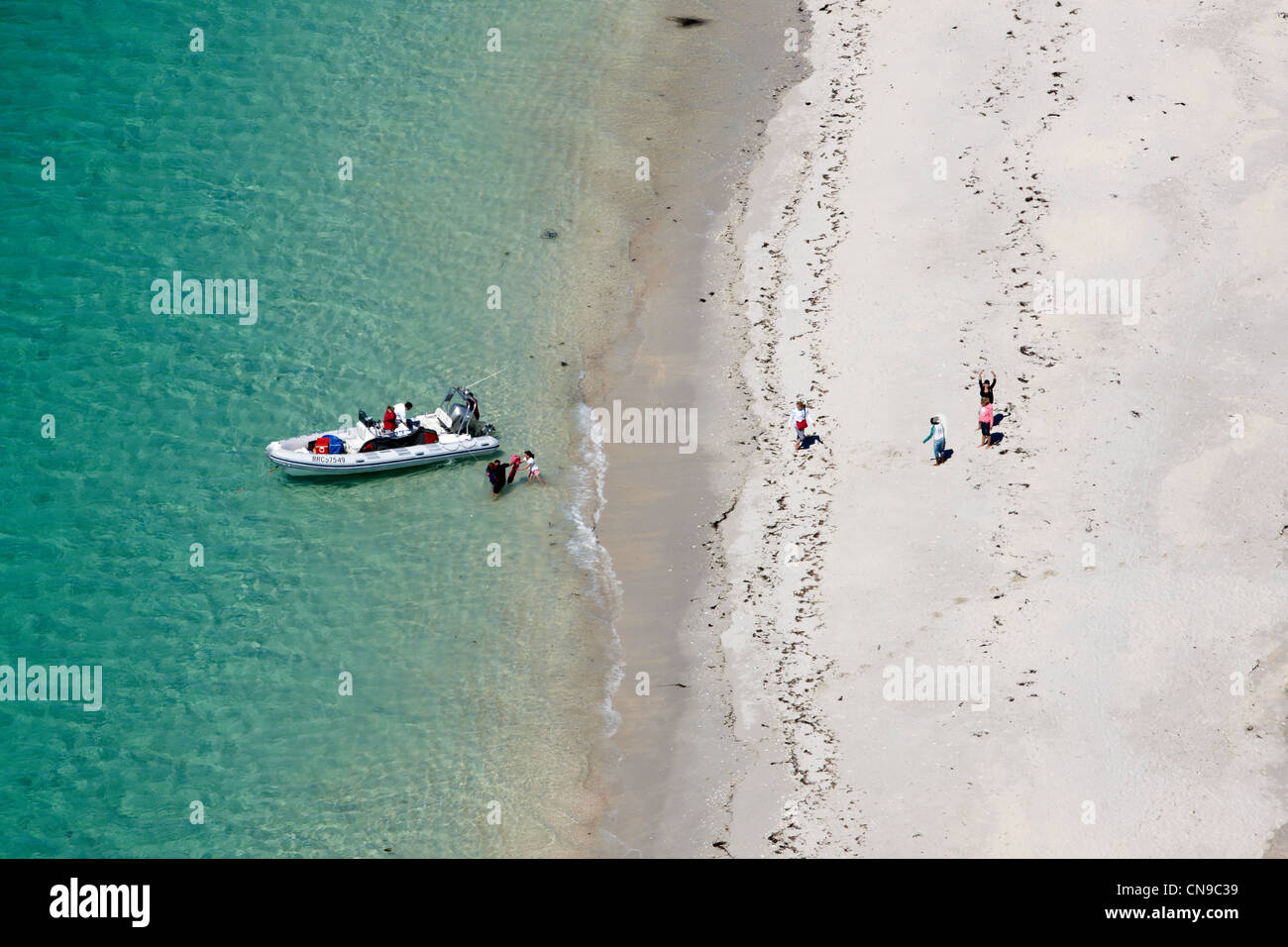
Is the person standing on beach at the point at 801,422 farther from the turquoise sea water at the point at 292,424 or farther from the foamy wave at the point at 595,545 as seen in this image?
the turquoise sea water at the point at 292,424

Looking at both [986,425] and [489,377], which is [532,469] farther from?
[986,425]

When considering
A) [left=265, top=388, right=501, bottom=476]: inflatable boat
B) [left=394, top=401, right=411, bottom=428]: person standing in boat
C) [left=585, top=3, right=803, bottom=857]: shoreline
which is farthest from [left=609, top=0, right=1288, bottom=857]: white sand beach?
[left=394, top=401, right=411, bottom=428]: person standing in boat

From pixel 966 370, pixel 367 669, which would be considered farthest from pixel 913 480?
pixel 367 669

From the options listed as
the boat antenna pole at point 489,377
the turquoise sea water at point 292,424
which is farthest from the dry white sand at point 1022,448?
the boat antenna pole at point 489,377

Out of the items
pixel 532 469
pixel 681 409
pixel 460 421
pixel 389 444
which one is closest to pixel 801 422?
pixel 681 409

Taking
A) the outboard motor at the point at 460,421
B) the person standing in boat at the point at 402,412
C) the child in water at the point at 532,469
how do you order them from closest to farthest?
the child in water at the point at 532,469 < the person standing in boat at the point at 402,412 < the outboard motor at the point at 460,421
